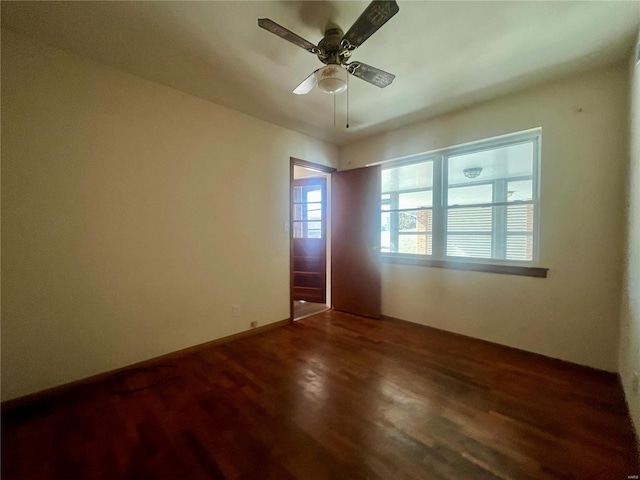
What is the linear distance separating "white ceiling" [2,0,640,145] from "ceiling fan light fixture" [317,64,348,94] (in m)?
0.26

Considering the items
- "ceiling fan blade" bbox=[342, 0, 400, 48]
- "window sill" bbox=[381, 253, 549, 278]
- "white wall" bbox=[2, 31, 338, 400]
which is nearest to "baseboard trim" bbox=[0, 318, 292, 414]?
"white wall" bbox=[2, 31, 338, 400]

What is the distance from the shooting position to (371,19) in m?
1.37

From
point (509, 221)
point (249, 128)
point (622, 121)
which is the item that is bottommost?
point (509, 221)

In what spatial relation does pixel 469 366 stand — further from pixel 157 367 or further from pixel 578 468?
pixel 157 367

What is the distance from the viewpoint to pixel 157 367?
7.59 ft

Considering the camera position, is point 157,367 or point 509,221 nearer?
point 157,367

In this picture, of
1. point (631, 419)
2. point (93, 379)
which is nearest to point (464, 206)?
point (631, 419)

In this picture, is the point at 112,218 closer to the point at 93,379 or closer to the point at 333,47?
the point at 93,379

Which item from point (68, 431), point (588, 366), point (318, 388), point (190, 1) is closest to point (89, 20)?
point (190, 1)

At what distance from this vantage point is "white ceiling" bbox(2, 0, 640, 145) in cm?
156

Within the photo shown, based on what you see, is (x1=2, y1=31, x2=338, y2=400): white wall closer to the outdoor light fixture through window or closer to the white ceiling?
the white ceiling

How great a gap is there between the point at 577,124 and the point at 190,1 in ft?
10.4

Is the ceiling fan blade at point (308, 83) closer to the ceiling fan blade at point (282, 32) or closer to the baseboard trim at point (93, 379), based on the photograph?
the ceiling fan blade at point (282, 32)

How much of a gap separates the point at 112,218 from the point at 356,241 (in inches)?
112
